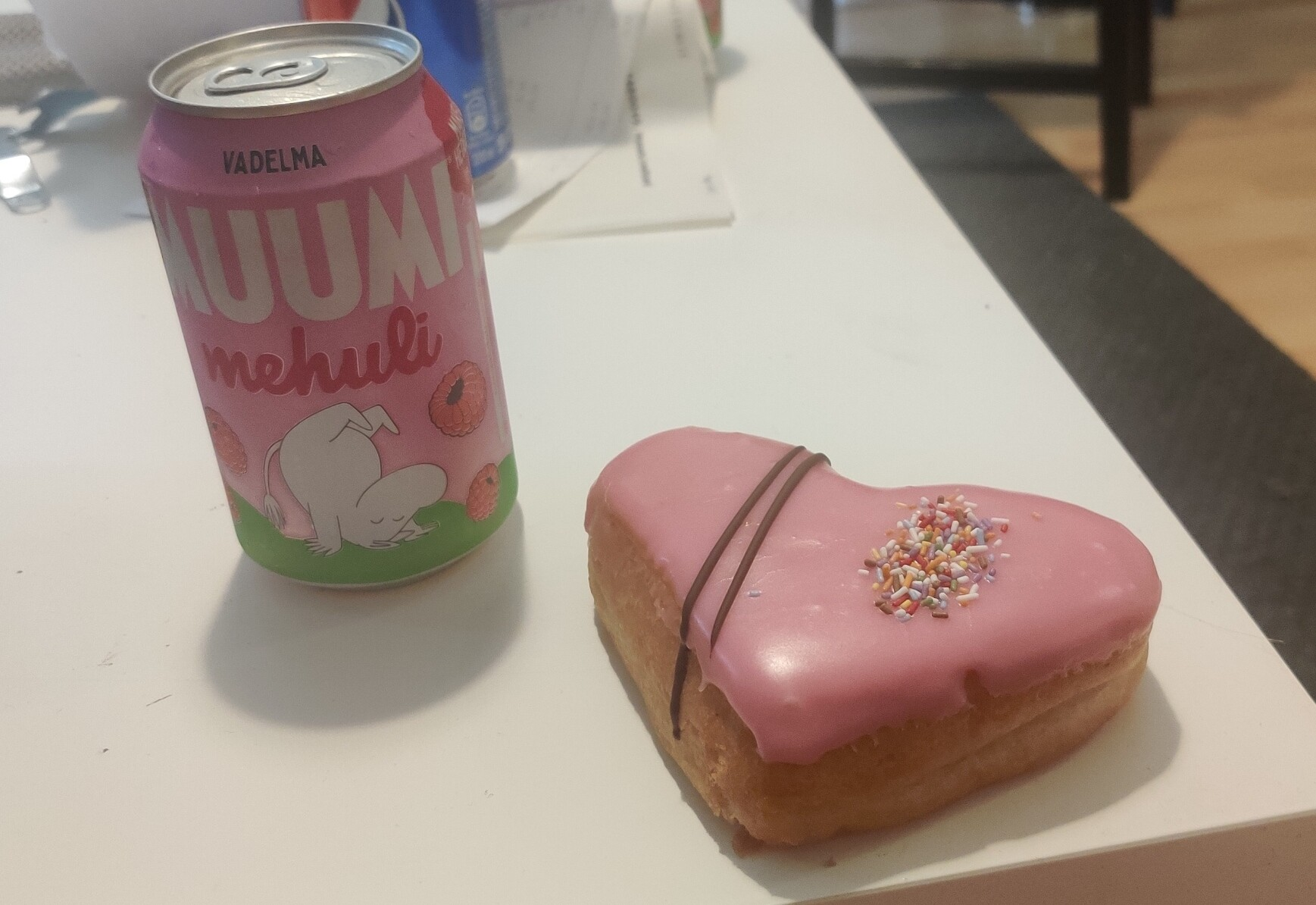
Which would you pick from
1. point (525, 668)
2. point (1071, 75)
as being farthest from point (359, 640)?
point (1071, 75)

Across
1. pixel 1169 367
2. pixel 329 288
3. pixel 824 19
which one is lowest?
pixel 1169 367

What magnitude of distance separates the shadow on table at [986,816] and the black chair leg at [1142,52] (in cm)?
163

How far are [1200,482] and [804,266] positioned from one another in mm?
549

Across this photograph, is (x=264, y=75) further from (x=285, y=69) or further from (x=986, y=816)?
(x=986, y=816)

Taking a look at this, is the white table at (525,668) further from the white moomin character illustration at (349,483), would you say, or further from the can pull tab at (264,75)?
the can pull tab at (264,75)

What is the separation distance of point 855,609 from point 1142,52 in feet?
5.60

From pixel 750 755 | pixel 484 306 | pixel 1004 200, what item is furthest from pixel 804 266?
pixel 1004 200

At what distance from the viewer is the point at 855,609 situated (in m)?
0.36

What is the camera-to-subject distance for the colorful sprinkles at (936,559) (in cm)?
36

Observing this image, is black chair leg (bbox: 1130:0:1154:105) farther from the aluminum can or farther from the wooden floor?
the aluminum can

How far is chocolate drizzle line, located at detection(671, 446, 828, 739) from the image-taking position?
14.6 inches

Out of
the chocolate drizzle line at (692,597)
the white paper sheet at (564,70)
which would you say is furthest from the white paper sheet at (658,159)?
the chocolate drizzle line at (692,597)

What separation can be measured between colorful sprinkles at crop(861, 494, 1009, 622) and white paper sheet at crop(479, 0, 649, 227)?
1.93 feet

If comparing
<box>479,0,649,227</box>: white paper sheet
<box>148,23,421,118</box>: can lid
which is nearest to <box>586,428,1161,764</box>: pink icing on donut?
<box>148,23,421,118</box>: can lid
